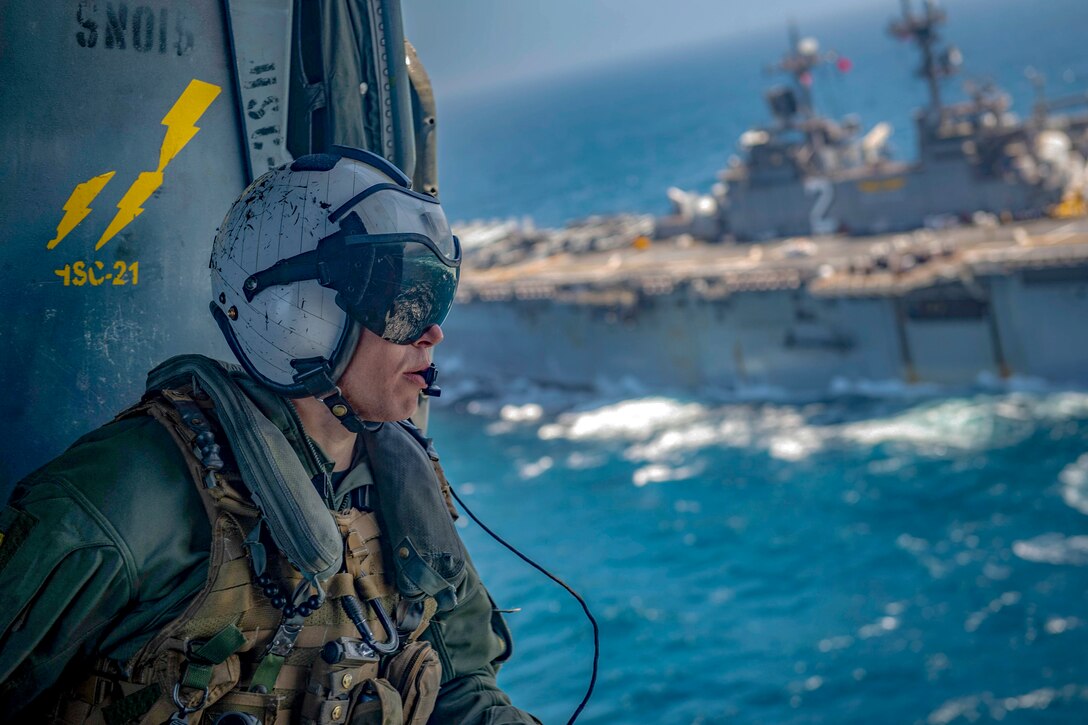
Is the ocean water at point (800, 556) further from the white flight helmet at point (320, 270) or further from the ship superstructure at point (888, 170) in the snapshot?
the white flight helmet at point (320, 270)

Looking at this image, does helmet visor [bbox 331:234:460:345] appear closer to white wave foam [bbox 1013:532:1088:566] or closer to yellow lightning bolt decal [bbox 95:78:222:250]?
yellow lightning bolt decal [bbox 95:78:222:250]

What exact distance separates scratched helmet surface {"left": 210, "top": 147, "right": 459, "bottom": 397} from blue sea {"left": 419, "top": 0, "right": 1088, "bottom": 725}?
1251 centimetres

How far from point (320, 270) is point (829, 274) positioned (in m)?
26.3

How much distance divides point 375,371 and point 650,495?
831 inches

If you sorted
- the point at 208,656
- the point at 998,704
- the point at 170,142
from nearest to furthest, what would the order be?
the point at 208,656 → the point at 170,142 → the point at 998,704

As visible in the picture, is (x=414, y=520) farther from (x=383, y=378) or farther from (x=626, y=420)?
(x=626, y=420)

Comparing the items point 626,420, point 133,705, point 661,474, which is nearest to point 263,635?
point 133,705

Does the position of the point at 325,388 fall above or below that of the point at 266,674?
above

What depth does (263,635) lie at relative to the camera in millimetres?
2439

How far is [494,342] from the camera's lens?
3406 centimetres

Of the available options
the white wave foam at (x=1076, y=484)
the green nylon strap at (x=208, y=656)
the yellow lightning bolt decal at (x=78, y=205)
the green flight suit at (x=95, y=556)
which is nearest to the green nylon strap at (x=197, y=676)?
the green nylon strap at (x=208, y=656)

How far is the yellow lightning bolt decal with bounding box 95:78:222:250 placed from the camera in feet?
10.4

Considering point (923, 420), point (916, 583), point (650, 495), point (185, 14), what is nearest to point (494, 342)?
point (650, 495)

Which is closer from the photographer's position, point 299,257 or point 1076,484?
point 299,257
